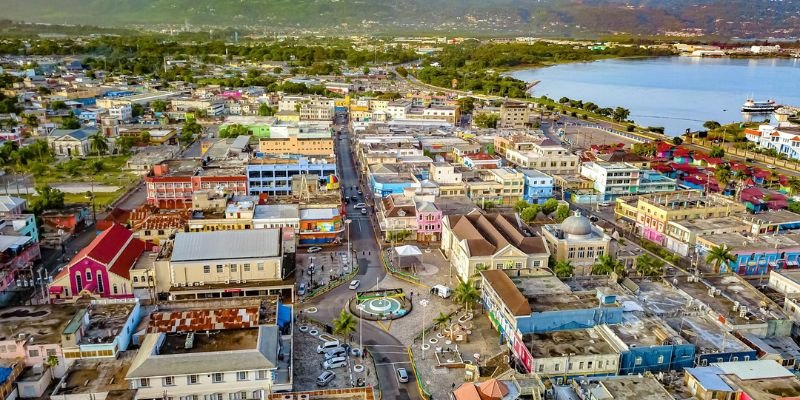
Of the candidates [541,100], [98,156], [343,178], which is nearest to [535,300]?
[343,178]

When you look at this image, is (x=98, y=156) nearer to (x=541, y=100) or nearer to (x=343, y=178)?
(x=343, y=178)

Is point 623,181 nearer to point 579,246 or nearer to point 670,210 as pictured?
point 670,210

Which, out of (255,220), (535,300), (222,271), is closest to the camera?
(535,300)

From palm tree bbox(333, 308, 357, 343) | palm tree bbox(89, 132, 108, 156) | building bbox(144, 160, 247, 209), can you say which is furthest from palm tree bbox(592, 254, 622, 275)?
palm tree bbox(89, 132, 108, 156)

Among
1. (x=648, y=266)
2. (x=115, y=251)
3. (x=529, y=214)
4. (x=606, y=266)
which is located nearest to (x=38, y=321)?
(x=115, y=251)

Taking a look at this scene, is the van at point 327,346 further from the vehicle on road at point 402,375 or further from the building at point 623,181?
the building at point 623,181
